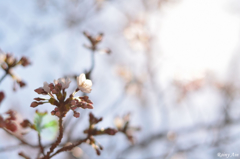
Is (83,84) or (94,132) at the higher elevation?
(83,84)

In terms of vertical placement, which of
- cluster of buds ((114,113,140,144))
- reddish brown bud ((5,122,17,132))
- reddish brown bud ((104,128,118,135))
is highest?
cluster of buds ((114,113,140,144))

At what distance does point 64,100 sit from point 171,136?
4.96 metres

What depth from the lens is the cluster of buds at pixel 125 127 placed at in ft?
7.52

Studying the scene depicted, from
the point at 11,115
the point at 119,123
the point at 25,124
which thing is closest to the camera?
the point at 11,115

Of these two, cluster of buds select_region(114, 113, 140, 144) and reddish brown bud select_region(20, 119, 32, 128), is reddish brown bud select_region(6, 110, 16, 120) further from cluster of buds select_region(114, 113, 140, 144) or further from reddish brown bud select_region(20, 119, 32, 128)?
cluster of buds select_region(114, 113, 140, 144)

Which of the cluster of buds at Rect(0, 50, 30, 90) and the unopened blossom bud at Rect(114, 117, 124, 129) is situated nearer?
the cluster of buds at Rect(0, 50, 30, 90)

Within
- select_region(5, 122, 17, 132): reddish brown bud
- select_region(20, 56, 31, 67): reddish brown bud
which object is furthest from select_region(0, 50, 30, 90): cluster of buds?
select_region(5, 122, 17, 132): reddish brown bud

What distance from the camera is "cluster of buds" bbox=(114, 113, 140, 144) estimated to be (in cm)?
229

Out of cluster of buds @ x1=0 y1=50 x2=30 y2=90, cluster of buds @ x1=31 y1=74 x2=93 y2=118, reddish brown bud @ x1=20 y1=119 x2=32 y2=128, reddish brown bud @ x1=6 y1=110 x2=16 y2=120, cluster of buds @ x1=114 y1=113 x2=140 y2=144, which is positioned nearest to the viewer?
cluster of buds @ x1=31 y1=74 x2=93 y2=118

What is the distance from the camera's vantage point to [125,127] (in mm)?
2297

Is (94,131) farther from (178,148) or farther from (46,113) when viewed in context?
(178,148)

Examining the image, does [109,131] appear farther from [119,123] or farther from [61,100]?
[119,123]

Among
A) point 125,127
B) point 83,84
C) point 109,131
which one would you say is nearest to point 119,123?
point 125,127

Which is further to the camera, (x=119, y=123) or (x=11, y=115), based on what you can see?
(x=119, y=123)
